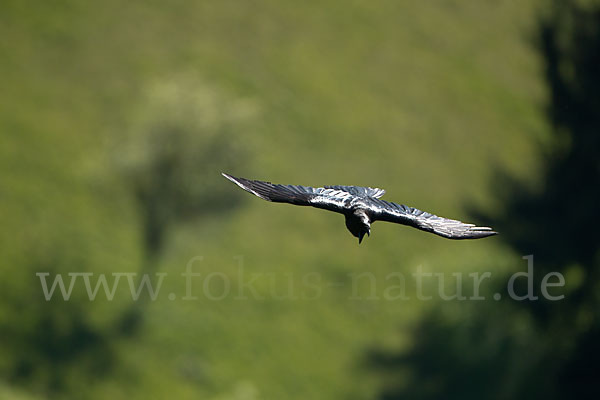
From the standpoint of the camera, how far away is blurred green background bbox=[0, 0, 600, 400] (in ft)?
129

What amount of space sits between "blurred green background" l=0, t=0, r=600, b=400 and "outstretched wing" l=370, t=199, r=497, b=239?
25608 millimetres

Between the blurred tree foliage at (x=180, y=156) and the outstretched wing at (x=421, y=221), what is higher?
the blurred tree foliage at (x=180, y=156)

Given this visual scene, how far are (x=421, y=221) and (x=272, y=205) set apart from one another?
40.6m

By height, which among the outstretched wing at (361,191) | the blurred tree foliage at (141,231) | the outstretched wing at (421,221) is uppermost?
the blurred tree foliage at (141,231)

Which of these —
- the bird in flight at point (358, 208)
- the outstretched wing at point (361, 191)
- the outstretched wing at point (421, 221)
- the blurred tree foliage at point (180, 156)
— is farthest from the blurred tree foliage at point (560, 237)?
the bird in flight at point (358, 208)

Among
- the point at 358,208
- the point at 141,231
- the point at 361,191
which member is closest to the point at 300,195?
the point at 358,208

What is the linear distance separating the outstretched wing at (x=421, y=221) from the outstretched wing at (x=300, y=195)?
556 millimetres

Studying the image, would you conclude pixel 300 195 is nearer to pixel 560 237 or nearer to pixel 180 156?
pixel 560 237

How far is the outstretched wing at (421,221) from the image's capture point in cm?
1347

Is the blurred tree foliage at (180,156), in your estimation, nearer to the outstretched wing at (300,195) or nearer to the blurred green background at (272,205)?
the blurred green background at (272,205)

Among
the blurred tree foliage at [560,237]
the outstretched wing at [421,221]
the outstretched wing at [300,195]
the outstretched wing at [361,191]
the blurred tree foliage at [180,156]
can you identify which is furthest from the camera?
the blurred tree foliage at [180,156]

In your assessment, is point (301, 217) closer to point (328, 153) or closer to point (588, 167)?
point (328, 153)

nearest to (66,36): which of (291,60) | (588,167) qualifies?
(291,60)

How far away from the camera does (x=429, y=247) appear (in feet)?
180
